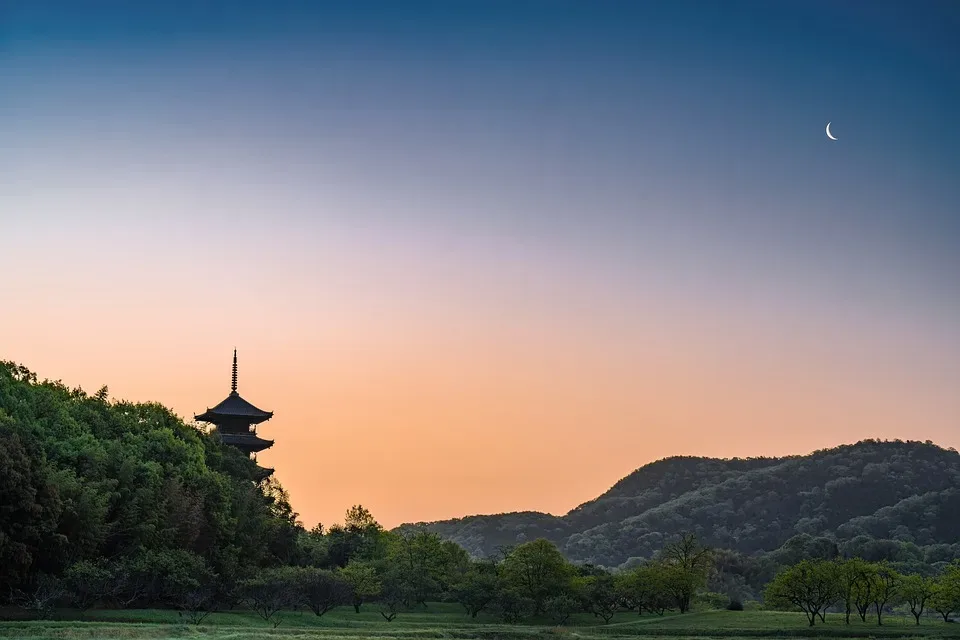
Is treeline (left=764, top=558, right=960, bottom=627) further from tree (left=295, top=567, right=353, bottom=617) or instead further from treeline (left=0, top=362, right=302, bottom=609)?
treeline (left=0, top=362, right=302, bottom=609)

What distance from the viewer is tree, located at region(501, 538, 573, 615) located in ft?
251

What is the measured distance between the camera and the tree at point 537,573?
76.5 metres

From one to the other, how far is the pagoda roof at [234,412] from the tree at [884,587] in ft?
178

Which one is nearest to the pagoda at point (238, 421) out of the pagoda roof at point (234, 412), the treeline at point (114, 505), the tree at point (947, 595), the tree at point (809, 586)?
the pagoda roof at point (234, 412)

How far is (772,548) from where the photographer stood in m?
176

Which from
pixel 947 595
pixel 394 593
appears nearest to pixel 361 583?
pixel 394 593

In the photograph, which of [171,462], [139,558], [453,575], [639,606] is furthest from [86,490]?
[639,606]

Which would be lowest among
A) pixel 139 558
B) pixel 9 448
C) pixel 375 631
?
pixel 375 631

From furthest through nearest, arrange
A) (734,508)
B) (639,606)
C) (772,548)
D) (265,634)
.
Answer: (734,508), (772,548), (639,606), (265,634)

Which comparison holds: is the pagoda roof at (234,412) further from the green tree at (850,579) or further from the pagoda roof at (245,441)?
the green tree at (850,579)

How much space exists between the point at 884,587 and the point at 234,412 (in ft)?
189

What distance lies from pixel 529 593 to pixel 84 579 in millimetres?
32014

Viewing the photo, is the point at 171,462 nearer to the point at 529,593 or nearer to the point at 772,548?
the point at 529,593

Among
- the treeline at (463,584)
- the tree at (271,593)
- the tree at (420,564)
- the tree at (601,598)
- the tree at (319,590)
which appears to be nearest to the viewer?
the tree at (271,593)
